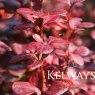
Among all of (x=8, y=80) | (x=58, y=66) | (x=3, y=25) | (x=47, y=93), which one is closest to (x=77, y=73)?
(x=58, y=66)

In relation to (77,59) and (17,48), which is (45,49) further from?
(17,48)

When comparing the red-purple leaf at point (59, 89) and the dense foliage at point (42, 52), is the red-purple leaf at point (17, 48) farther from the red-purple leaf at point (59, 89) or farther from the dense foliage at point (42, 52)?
the red-purple leaf at point (59, 89)

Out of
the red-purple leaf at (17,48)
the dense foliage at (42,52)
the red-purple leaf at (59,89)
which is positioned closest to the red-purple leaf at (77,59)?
the dense foliage at (42,52)

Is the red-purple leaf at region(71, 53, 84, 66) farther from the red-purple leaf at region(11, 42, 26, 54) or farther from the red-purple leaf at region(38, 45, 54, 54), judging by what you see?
the red-purple leaf at region(11, 42, 26, 54)

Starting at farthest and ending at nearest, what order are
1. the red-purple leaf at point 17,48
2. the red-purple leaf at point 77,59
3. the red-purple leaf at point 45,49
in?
the red-purple leaf at point 17,48 < the red-purple leaf at point 77,59 < the red-purple leaf at point 45,49

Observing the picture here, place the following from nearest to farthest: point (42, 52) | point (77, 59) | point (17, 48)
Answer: point (42, 52)
point (77, 59)
point (17, 48)

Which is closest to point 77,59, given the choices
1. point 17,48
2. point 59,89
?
point 59,89

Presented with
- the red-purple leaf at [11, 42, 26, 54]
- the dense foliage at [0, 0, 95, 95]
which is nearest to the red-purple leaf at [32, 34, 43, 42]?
the dense foliage at [0, 0, 95, 95]

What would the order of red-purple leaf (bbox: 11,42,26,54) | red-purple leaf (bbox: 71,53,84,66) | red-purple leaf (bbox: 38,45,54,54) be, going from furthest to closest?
red-purple leaf (bbox: 11,42,26,54) → red-purple leaf (bbox: 71,53,84,66) → red-purple leaf (bbox: 38,45,54,54)

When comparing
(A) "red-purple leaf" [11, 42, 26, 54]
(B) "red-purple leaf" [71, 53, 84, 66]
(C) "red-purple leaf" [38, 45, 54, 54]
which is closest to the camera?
(C) "red-purple leaf" [38, 45, 54, 54]

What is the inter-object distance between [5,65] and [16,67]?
0.36 ft

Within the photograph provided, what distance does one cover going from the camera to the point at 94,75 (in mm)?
1485

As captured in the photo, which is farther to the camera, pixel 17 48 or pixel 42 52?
pixel 17 48

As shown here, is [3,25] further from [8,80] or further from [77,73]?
[77,73]
